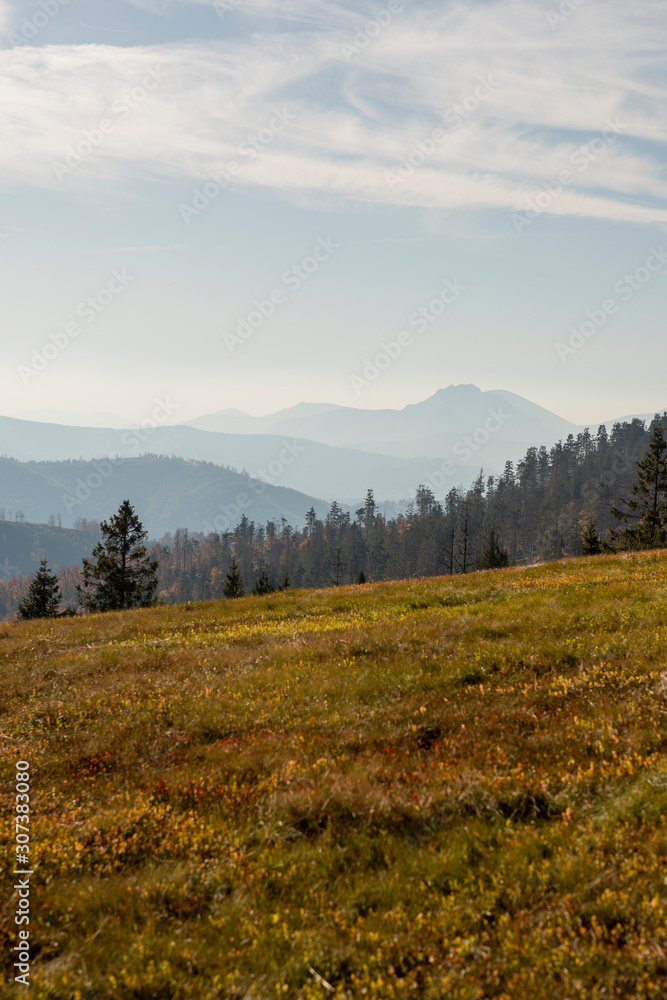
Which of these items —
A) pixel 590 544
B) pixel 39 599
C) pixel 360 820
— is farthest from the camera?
pixel 39 599

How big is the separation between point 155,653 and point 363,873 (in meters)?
11.5

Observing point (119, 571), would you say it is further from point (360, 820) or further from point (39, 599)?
point (360, 820)

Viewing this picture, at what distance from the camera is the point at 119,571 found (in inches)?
2206

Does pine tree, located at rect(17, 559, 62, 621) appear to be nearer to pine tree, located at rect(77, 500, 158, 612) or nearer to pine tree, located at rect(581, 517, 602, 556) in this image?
pine tree, located at rect(77, 500, 158, 612)

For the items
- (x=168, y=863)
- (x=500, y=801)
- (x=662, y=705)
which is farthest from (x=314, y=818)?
(x=662, y=705)

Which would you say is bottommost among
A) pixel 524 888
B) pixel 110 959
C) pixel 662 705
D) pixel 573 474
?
pixel 110 959

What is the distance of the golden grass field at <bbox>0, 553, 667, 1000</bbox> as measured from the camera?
4.85 metres

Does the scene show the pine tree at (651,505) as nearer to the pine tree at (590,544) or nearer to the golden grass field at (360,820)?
the pine tree at (590,544)

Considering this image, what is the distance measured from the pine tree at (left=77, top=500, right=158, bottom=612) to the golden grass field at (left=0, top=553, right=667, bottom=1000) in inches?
1742

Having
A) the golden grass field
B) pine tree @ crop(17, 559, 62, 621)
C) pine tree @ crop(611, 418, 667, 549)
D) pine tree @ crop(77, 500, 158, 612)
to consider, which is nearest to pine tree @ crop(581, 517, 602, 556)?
pine tree @ crop(611, 418, 667, 549)

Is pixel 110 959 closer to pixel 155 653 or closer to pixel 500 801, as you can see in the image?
pixel 500 801

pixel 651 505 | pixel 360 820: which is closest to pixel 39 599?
pixel 360 820

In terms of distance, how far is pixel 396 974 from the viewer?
4.79m

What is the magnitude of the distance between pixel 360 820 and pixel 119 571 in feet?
177
